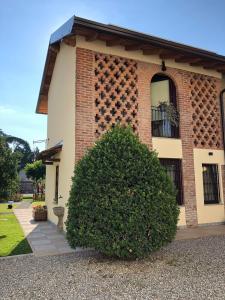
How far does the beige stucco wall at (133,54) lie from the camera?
8.16 meters

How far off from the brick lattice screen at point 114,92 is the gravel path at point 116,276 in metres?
3.98

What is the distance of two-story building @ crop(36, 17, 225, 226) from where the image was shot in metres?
7.88

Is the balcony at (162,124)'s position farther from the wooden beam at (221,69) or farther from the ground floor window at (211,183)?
the wooden beam at (221,69)

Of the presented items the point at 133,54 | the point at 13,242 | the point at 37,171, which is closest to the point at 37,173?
the point at 37,171

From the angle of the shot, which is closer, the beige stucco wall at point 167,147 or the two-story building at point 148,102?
the two-story building at point 148,102

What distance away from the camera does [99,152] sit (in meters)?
5.55

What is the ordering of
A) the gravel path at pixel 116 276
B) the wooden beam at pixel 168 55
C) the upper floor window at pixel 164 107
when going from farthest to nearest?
the upper floor window at pixel 164 107 < the wooden beam at pixel 168 55 < the gravel path at pixel 116 276

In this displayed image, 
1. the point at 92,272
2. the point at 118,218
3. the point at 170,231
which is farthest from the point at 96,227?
the point at 170,231

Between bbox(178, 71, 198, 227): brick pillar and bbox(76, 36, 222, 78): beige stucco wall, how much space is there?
0.44 meters

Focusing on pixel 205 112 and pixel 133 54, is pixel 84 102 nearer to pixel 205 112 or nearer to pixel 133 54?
pixel 133 54

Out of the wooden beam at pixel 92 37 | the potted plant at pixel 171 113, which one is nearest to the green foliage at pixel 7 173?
the wooden beam at pixel 92 37

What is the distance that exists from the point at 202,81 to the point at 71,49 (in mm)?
5245

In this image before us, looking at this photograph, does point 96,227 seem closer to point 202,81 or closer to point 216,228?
point 216,228

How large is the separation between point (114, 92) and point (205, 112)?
12.9ft
